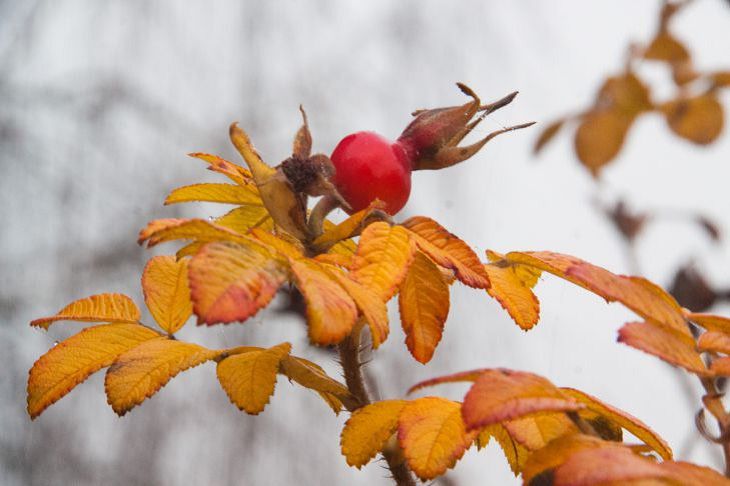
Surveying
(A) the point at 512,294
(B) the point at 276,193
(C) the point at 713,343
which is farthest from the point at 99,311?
(C) the point at 713,343

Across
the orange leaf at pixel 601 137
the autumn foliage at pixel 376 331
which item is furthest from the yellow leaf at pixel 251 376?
the orange leaf at pixel 601 137

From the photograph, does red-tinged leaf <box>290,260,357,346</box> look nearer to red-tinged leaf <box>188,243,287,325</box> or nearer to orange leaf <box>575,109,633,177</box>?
red-tinged leaf <box>188,243,287,325</box>

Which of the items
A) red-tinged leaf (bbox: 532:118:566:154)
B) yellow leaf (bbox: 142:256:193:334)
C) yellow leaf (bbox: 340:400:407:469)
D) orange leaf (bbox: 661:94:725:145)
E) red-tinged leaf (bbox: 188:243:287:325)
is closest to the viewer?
red-tinged leaf (bbox: 188:243:287:325)

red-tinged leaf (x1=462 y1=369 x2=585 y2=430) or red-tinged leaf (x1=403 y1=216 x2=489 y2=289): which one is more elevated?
red-tinged leaf (x1=403 y1=216 x2=489 y2=289)

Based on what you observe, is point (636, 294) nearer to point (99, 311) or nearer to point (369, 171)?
point (369, 171)

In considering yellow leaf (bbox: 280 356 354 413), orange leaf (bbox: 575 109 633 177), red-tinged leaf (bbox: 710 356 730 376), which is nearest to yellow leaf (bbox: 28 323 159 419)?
yellow leaf (bbox: 280 356 354 413)

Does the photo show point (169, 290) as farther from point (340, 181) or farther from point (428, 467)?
point (428, 467)

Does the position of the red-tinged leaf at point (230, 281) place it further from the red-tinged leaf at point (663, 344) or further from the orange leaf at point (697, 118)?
the orange leaf at point (697, 118)
